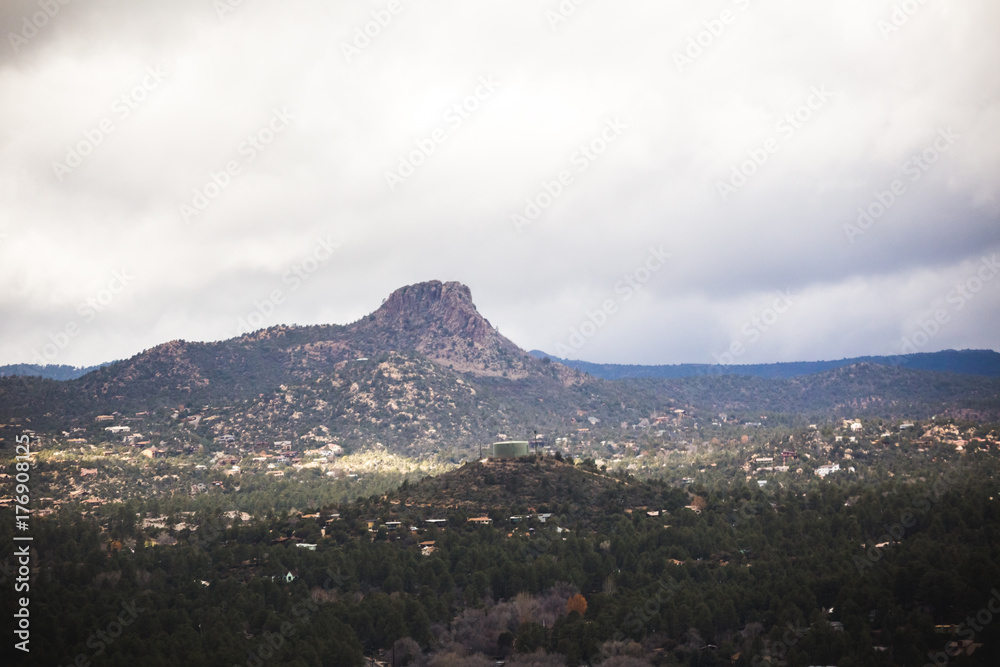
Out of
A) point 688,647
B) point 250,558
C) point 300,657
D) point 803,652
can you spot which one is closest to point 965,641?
point 803,652

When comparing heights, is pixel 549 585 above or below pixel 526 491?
below

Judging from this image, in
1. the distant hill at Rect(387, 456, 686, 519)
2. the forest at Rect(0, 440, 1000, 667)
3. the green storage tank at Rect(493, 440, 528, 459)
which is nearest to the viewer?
the forest at Rect(0, 440, 1000, 667)

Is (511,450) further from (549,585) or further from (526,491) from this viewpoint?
(549,585)

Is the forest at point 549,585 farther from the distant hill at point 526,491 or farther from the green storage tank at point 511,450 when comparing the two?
the green storage tank at point 511,450

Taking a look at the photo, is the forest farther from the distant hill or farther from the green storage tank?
the green storage tank

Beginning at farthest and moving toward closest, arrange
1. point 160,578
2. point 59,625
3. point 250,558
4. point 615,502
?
point 615,502
point 250,558
point 160,578
point 59,625

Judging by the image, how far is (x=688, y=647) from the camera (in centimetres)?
8838

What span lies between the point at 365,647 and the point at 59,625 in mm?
28630

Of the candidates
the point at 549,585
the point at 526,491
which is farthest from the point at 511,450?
the point at 549,585

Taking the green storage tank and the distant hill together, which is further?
the green storage tank

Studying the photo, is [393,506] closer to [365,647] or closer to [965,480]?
[365,647]

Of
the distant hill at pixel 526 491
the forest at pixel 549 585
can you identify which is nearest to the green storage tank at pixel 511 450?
the distant hill at pixel 526 491

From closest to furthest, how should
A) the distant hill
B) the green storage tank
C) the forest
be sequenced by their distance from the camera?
the forest < the distant hill < the green storage tank

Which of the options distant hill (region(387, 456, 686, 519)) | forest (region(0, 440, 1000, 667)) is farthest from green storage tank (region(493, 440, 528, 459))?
forest (region(0, 440, 1000, 667))
